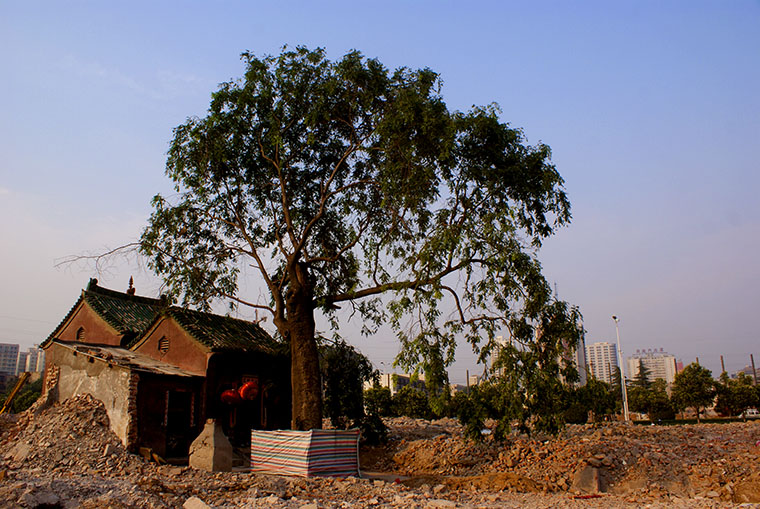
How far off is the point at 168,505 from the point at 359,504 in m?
3.23

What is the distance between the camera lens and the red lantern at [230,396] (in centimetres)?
1769

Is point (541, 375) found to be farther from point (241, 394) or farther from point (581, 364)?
point (581, 364)

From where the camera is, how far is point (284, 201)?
56.4ft

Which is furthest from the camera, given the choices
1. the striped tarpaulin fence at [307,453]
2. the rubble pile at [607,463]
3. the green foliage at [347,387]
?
the green foliage at [347,387]

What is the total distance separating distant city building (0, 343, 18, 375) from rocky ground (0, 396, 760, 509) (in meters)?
190

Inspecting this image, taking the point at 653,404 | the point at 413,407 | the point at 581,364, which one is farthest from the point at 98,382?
the point at 653,404

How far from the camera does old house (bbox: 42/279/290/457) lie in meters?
15.9

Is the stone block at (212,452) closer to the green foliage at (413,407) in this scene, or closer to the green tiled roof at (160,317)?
the green tiled roof at (160,317)

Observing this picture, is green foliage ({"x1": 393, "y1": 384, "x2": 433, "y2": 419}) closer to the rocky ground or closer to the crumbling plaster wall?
the rocky ground

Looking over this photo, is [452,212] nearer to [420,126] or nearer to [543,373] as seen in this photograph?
[420,126]

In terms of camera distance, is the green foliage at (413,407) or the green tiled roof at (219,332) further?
the green foliage at (413,407)

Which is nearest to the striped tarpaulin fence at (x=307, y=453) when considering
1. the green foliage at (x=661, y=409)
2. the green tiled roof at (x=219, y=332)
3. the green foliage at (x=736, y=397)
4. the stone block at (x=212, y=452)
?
the stone block at (x=212, y=452)

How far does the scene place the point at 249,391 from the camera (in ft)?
58.9

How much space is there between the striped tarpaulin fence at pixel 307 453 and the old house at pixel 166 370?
3918mm
